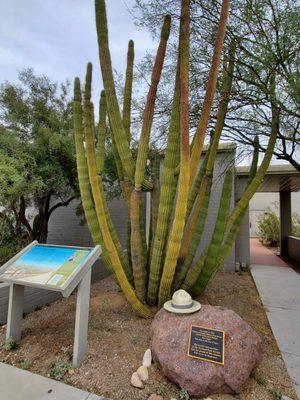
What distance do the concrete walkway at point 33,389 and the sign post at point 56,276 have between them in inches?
12.7

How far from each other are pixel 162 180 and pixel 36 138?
137 inches

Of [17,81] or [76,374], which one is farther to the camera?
[17,81]

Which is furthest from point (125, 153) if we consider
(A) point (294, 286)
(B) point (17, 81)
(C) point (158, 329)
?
(A) point (294, 286)

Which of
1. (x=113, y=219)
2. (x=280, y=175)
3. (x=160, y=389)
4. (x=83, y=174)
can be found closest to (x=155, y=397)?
(x=160, y=389)

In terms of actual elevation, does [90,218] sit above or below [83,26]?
below

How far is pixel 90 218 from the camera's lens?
12.5ft

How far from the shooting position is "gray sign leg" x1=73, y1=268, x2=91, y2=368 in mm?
2768

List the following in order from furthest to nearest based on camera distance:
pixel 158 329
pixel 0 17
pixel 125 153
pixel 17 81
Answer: pixel 17 81, pixel 0 17, pixel 125 153, pixel 158 329

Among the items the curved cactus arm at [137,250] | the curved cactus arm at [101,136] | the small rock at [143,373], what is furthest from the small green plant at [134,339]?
the curved cactus arm at [101,136]

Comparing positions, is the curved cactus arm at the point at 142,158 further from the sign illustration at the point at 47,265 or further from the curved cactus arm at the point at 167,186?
the sign illustration at the point at 47,265

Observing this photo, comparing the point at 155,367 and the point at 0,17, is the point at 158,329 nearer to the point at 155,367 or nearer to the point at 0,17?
the point at 155,367

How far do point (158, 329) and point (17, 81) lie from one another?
19.1 feet

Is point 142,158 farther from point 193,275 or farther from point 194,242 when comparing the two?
point 193,275

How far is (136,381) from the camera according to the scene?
251 centimetres
